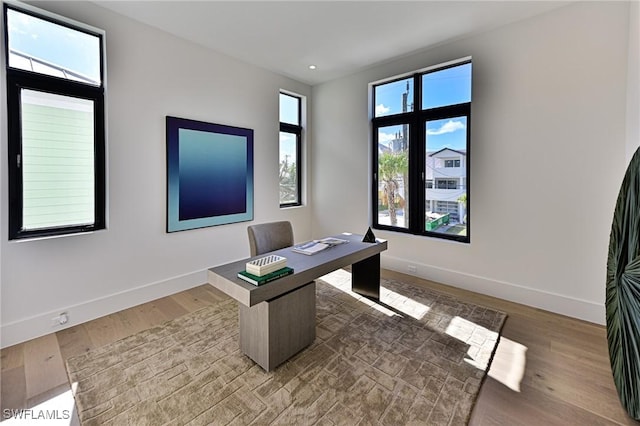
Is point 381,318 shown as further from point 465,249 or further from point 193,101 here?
point 193,101

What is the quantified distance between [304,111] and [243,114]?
1.29 m

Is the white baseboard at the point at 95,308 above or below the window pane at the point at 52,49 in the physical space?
below

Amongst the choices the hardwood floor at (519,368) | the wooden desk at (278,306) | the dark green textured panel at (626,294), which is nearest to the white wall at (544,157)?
the hardwood floor at (519,368)

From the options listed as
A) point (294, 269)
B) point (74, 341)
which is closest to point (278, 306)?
point (294, 269)

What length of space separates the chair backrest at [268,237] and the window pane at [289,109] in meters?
2.35

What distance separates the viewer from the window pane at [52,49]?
2.29 m

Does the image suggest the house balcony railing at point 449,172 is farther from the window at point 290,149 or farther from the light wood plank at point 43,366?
the light wood plank at point 43,366

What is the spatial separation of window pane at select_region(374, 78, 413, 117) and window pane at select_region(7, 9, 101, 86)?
131 inches

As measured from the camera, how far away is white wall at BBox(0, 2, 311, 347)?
→ 2400mm

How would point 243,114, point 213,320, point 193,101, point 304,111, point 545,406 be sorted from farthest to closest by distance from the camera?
point 304,111
point 243,114
point 193,101
point 213,320
point 545,406

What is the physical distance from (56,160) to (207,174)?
138 cm

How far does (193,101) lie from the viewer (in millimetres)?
3387

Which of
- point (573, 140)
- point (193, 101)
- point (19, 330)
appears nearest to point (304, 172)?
point (193, 101)

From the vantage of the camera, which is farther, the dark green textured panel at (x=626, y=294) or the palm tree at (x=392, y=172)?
the palm tree at (x=392, y=172)
